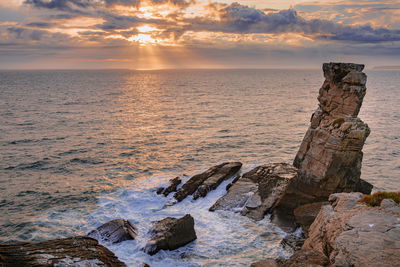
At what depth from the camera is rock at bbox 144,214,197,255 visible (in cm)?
1898

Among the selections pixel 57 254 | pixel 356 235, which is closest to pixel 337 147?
pixel 356 235

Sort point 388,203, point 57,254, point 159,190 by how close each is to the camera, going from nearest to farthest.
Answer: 1. point 57,254
2. point 388,203
3. point 159,190

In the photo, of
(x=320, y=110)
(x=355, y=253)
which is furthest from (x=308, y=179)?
(x=355, y=253)

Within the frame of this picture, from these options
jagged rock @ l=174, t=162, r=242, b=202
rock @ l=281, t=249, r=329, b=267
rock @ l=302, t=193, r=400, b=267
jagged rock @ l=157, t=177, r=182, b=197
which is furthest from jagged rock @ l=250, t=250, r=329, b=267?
jagged rock @ l=157, t=177, r=182, b=197

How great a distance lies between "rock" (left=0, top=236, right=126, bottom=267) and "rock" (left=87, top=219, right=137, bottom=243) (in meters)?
4.34

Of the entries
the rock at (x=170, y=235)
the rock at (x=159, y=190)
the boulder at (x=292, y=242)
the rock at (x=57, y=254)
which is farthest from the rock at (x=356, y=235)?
the rock at (x=159, y=190)

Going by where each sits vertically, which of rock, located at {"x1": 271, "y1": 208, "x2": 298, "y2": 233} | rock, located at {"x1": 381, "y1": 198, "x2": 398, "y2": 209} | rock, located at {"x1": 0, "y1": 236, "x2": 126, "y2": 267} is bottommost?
rock, located at {"x1": 271, "y1": 208, "x2": 298, "y2": 233}

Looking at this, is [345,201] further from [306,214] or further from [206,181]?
[206,181]

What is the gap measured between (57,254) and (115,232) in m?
7.22

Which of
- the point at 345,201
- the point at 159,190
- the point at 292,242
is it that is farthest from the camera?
the point at 159,190

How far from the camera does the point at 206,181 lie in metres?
29.3

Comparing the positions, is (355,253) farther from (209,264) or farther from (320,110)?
(320,110)

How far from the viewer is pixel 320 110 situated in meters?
27.8

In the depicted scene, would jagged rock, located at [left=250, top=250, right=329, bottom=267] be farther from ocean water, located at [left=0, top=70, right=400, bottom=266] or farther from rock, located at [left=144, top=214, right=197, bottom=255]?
rock, located at [left=144, top=214, right=197, bottom=255]
